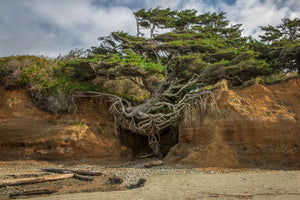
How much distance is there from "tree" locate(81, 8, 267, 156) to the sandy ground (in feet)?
16.6

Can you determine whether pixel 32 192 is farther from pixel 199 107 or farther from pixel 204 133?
pixel 199 107

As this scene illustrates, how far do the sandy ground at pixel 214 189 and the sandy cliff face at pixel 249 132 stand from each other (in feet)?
8.41

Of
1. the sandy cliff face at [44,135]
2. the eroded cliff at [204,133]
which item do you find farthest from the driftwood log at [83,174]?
the eroded cliff at [204,133]

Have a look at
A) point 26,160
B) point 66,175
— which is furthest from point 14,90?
point 66,175

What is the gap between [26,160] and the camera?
44.3 ft

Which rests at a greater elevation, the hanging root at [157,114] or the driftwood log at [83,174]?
the hanging root at [157,114]

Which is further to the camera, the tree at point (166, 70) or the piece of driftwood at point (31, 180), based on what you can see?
the tree at point (166, 70)

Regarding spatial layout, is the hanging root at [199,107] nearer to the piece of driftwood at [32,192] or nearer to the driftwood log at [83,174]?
the driftwood log at [83,174]

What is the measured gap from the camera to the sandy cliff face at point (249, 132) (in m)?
11.6

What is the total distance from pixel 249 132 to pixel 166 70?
21.7 ft

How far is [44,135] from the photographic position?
14164mm

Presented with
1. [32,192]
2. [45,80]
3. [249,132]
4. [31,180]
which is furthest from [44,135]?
[249,132]

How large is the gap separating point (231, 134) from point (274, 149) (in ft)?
6.73

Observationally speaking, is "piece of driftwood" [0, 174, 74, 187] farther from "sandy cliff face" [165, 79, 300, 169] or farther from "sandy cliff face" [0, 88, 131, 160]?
"sandy cliff face" [165, 79, 300, 169]
